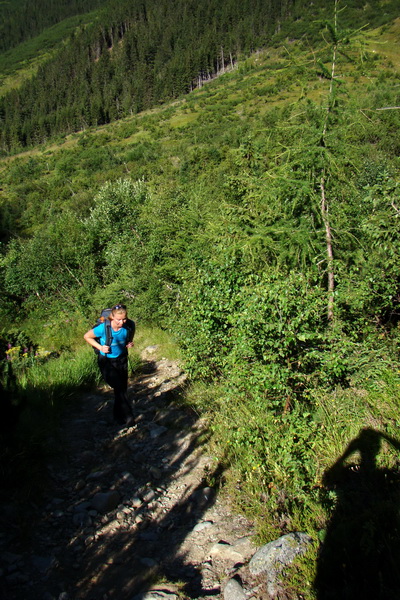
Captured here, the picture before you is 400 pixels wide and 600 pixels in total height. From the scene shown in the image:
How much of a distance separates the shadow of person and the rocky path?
66 cm

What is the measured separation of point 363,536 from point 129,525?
197cm

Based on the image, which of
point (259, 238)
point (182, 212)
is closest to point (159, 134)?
point (182, 212)

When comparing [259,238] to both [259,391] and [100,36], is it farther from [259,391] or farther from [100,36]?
[100,36]

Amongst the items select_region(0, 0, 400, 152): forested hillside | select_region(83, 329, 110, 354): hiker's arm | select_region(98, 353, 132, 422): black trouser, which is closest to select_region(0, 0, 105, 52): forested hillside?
select_region(0, 0, 400, 152): forested hillside

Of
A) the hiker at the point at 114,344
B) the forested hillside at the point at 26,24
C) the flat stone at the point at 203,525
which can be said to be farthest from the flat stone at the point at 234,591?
the forested hillside at the point at 26,24

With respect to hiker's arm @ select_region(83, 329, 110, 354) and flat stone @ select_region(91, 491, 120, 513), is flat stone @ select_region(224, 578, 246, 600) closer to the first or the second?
flat stone @ select_region(91, 491, 120, 513)

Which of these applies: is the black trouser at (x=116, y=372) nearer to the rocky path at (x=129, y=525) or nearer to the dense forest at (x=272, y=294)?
the rocky path at (x=129, y=525)

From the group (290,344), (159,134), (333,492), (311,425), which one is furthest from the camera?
(159,134)

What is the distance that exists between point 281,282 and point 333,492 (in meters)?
1.82

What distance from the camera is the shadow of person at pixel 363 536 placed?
6.77ft

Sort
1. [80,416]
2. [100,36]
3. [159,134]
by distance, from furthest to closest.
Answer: [100,36] → [159,134] → [80,416]

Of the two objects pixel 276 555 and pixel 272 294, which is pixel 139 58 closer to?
pixel 272 294

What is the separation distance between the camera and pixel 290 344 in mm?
3711

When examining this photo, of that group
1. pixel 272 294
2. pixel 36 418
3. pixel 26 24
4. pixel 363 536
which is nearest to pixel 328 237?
pixel 272 294
